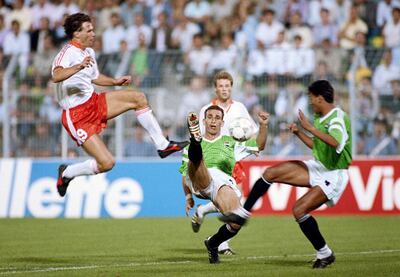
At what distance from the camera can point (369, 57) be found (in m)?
21.0

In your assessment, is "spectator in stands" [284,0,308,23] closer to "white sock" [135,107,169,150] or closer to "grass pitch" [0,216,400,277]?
"grass pitch" [0,216,400,277]

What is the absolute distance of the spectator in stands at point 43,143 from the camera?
21.2 meters

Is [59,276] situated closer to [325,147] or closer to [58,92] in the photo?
[58,92]

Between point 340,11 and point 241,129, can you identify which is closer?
point 241,129

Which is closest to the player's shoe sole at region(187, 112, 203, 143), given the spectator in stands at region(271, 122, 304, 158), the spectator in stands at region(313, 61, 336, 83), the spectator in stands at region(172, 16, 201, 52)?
the spectator in stands at region(271, 122, 304, 158)

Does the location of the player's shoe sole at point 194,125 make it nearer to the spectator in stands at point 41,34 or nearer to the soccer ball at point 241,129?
the soccer ball at point 241,129

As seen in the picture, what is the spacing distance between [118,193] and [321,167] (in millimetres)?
9159

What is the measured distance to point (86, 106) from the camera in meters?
12.8

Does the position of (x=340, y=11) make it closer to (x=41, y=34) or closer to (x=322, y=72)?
(x=322, y=72)

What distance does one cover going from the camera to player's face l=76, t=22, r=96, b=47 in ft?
42.1

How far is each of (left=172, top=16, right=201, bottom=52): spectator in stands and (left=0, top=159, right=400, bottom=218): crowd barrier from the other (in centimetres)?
420

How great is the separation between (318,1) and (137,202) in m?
7.16

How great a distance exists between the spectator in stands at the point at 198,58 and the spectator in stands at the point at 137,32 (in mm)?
1826

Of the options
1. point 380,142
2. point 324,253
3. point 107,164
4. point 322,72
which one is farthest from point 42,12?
point 324,253
